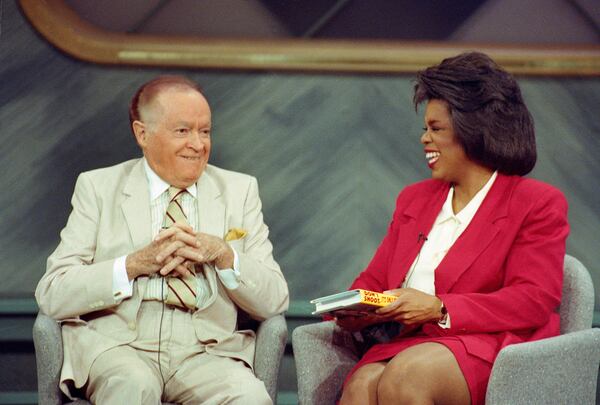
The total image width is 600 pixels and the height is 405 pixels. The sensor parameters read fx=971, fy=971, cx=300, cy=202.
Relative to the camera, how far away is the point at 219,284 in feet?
11.3

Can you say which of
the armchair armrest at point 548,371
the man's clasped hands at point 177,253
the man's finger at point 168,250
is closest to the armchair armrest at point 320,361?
the man's clasped hands at point 177,253

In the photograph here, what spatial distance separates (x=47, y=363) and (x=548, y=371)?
5.24ft

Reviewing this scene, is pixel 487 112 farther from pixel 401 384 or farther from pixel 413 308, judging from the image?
pixel 401 384

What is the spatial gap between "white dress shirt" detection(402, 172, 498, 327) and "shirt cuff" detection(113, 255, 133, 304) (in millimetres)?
943

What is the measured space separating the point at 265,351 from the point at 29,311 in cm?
136

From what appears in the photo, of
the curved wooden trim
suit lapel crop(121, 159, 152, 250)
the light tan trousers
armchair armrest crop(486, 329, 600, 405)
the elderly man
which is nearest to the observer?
armchair armrest crop(486, 329, 600, 405)

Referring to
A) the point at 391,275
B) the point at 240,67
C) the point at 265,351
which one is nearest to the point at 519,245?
the point at 391,275

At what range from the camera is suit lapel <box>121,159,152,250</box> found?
11.4 feet

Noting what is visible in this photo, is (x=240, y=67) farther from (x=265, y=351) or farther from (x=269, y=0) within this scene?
(x=265, y=351)

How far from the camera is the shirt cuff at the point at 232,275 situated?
335 cm

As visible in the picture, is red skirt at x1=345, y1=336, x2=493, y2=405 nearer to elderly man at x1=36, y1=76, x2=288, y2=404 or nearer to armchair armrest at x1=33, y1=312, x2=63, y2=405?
elderly man at x1=36, y1=76, x2=288, y2=404

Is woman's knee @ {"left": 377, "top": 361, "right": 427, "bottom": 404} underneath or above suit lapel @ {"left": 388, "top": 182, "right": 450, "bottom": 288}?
underneath

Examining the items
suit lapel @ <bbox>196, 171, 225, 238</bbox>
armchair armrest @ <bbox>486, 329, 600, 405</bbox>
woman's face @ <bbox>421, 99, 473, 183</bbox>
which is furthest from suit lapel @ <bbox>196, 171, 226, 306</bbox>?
armchair armrest @ <bbox>486, 329, 600, 405</bbox>

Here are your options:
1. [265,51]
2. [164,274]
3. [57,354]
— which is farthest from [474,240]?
[265,51]
